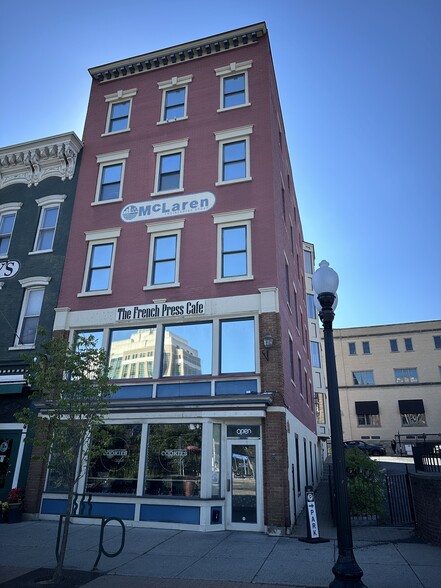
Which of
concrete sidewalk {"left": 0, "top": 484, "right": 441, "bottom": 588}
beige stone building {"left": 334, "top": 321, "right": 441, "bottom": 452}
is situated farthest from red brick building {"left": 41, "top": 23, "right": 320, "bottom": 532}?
beige stone building {"left": 334, "top": 321, "right": 441, "bottom": 452}

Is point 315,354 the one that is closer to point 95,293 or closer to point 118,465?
point 95,293

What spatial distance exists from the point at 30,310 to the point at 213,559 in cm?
1189

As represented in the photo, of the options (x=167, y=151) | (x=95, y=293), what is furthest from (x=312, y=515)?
(x=167, y=151)

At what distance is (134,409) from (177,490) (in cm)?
272

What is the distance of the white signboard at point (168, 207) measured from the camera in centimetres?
1600

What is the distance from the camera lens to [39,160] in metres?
19.1

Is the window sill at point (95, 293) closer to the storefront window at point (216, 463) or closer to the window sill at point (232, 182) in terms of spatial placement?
the window sill at point (232, 182)

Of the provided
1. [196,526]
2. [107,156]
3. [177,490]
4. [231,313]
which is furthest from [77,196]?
[196,526]

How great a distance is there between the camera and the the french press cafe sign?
1442cm

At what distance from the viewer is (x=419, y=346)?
5325cm

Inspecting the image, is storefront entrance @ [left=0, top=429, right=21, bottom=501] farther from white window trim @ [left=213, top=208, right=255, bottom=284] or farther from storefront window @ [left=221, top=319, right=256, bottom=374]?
white window trim @ [left=213, top=208, right=255, bottom=284]

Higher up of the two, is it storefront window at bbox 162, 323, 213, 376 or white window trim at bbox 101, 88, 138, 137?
white window trim at bbox 101, 88, 138, 137

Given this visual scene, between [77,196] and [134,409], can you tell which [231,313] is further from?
[77,196]

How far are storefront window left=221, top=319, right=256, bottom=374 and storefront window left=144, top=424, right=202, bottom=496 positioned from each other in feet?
6.88
